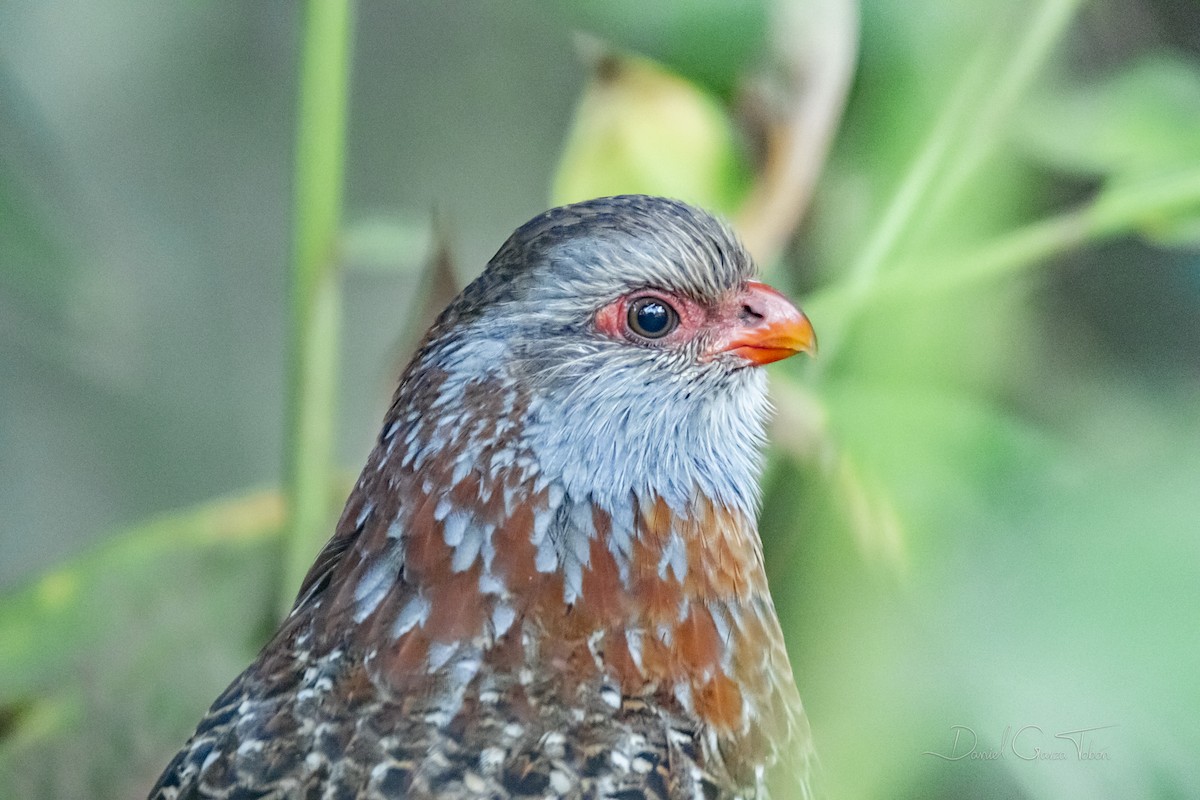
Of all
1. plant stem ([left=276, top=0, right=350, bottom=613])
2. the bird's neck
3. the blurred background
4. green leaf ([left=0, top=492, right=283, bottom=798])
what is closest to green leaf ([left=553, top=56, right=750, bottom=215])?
the blurred background

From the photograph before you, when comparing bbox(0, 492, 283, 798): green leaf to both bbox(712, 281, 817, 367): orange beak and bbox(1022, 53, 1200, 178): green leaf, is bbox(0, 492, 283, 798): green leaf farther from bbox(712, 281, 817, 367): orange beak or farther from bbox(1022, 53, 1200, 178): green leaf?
bbox(1022, 53, 1200, 178): green leaf

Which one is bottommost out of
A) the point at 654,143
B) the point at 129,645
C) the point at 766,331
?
the point at 129,645

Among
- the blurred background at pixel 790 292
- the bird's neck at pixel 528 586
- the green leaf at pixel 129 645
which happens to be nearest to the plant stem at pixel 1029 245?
the blurred background at pixel 790 292

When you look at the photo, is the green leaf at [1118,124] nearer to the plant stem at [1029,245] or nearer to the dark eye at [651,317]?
the plant stem at [1029,245]

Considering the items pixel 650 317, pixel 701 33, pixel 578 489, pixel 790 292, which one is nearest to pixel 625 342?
pixel 650 317

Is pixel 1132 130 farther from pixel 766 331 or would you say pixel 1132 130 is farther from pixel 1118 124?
pixel 766 331

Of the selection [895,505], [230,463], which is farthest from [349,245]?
[895,505]
